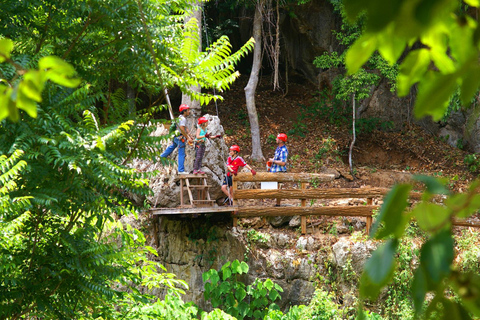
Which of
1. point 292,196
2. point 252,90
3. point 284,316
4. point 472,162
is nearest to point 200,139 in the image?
point 292,196

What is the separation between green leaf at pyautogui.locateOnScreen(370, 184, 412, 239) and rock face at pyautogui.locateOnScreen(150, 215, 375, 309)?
832 cm

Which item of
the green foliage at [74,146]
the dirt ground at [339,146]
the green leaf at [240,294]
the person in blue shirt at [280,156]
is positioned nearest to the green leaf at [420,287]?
the green foliage at [74,146]

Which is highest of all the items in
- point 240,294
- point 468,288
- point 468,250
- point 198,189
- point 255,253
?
point 468,288

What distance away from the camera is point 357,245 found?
8.55 metres

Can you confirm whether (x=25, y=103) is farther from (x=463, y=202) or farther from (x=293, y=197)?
(x=293, y=197)

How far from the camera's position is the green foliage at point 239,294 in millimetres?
7918

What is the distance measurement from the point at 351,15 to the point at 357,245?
856 centimetres

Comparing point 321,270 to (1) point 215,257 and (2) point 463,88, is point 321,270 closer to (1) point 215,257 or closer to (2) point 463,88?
(1) point 215,257

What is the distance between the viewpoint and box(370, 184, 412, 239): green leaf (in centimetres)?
42

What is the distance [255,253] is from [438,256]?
28.3 ft

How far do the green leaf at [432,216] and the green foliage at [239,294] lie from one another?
25.3 ft

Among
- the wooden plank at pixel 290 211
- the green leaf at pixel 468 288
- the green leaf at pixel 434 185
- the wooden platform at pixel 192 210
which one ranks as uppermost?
the green leaf at pixel 434 185

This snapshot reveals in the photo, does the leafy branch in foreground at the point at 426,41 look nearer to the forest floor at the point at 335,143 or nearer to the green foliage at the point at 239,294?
the green foliage at the point at 239,294

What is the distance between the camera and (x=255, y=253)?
29.1 ft
